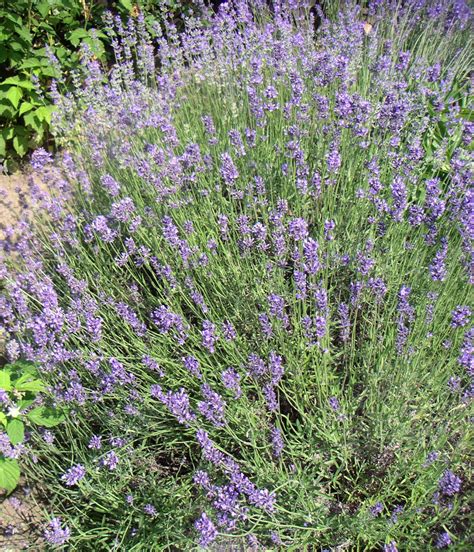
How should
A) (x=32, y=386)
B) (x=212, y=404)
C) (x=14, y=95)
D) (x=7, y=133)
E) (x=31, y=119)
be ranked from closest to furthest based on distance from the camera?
(x=212, y=404), (x=32, y=386), (x=14, y=95), (x=31, y=119), (x=7, y=133)

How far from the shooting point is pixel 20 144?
4.56 metres

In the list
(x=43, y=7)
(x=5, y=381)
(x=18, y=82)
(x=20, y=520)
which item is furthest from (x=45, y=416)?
(x=43, y=7)

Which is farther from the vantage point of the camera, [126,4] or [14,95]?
[126,4]

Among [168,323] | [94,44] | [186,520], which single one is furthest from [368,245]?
[94,44]

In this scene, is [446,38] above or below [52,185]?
above

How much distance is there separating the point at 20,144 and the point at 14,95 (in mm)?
455

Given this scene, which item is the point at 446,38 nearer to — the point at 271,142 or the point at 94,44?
Result: the point at 271,142

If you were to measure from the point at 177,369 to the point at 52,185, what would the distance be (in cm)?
151

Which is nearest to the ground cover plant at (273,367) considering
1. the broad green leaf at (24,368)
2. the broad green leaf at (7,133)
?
the broad green leaf at (24,368)

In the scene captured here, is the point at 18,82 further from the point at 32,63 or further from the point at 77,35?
the point at 77,35

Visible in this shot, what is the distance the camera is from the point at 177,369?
221 cm

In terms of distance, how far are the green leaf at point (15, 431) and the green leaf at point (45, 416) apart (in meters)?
0.05

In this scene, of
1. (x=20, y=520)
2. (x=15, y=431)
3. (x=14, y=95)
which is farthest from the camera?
(x=14, y=95)

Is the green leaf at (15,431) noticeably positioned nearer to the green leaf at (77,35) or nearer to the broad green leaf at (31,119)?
the broad green leaf at (31,119)
